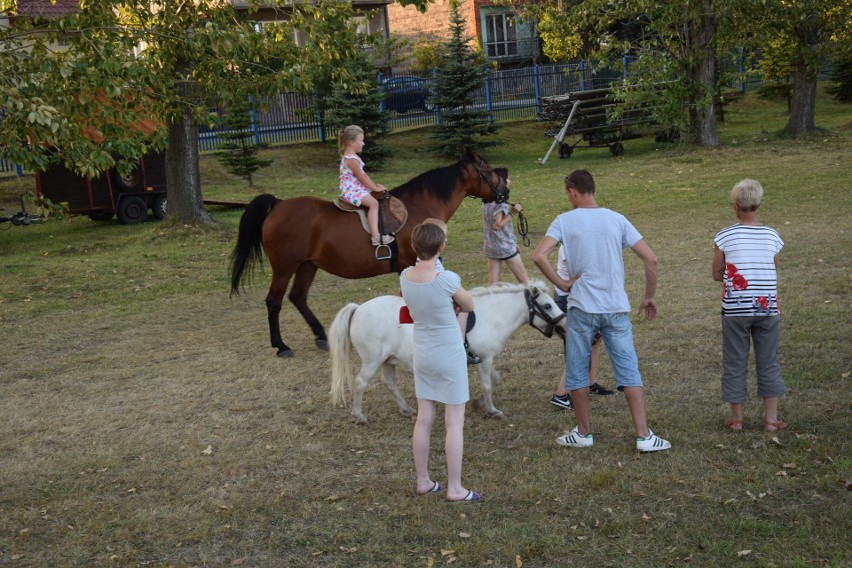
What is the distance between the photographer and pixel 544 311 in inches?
268

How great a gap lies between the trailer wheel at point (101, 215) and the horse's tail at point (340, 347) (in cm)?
1383

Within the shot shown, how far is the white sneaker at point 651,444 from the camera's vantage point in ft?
19.4

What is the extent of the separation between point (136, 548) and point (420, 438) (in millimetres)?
1728

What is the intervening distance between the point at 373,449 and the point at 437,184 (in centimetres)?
405

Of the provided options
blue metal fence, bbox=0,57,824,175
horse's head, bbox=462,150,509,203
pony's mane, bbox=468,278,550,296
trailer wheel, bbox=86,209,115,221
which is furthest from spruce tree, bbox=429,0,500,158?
pony's mane, bbox=468,278,550,296

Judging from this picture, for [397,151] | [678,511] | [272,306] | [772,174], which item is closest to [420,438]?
[678,511]

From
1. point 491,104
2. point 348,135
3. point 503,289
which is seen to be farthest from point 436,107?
point 503,289

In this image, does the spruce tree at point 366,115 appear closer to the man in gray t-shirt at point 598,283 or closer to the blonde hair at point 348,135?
the blonde hair at point 348,135

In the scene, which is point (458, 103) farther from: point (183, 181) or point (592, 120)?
point (183, 181)

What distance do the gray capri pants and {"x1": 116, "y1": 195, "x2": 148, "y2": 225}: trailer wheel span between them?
624 inches

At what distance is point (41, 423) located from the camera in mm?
7480

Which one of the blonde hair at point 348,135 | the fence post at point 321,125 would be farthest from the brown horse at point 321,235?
the fence post at point 321,125

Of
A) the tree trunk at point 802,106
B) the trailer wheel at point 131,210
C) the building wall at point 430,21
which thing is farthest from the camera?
the building wall at point 430,21

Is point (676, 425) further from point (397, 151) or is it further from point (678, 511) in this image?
point (397, 151)
